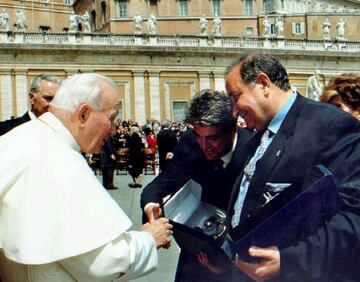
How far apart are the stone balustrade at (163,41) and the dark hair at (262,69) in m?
37.4

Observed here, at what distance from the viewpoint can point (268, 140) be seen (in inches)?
136

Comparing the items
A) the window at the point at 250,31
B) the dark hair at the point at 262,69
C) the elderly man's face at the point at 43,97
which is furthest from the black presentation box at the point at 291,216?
the window at the point at 250,31

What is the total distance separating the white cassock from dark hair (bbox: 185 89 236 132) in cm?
139

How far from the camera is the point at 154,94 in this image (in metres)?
42.1

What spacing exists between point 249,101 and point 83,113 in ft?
2.68

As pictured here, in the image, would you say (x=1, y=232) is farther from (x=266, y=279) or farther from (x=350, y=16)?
(x=350, y=16)

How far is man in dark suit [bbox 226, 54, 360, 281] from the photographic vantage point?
112 inches

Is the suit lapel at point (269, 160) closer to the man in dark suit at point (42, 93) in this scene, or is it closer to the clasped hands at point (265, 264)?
the clasped hands at point (265, 264)

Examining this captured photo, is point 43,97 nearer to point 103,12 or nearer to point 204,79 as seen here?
point 204,79

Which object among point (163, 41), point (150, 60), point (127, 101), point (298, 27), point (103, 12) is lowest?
point (127, 101)

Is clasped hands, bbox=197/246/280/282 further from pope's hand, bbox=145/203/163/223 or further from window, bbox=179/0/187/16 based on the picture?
window, bbox=179/0/187/16

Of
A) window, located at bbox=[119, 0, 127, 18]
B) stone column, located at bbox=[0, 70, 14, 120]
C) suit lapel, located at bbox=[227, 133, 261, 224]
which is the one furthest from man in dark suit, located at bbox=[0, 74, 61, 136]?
window, located at bbox=[119, 0, 127, 18]

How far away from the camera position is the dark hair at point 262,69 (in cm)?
338

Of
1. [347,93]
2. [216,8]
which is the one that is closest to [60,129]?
[347,93]
